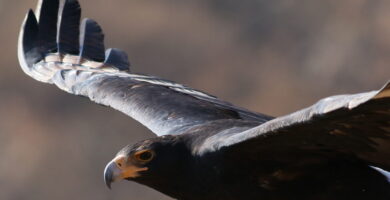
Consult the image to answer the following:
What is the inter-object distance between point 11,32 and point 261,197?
9.70 m

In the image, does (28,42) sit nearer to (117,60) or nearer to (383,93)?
(117,60)

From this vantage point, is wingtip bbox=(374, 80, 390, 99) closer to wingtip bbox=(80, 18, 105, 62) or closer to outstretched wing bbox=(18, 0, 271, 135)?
outstretched wing bbox=(18, 0, 271, 135)

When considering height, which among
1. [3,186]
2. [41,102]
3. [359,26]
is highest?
[359,26]

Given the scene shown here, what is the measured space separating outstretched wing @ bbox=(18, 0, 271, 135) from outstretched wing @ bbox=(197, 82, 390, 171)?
1213mm

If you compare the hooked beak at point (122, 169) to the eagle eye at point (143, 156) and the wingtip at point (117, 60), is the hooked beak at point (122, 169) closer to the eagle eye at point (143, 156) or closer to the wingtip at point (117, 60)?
the eagle eye at point (143, 156)

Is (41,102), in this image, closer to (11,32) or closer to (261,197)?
(11,32)

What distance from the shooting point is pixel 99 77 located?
9219 mm

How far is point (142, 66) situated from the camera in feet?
50.9

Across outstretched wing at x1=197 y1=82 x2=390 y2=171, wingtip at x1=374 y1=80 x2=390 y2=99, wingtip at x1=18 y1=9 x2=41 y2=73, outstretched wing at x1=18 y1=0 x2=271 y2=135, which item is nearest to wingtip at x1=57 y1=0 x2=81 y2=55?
outstretched wing at x1=18 y1=0 x2=271 y2=135

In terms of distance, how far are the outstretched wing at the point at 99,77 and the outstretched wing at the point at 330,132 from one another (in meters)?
1.21

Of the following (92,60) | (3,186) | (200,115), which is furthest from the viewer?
(3,186)

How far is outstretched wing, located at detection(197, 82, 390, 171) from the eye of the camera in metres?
6.11

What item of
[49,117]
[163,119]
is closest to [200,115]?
[163,119]

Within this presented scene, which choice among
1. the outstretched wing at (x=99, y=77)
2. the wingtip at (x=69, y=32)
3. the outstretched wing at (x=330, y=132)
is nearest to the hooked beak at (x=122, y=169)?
the outstretched wing at (x=330, y=132)
